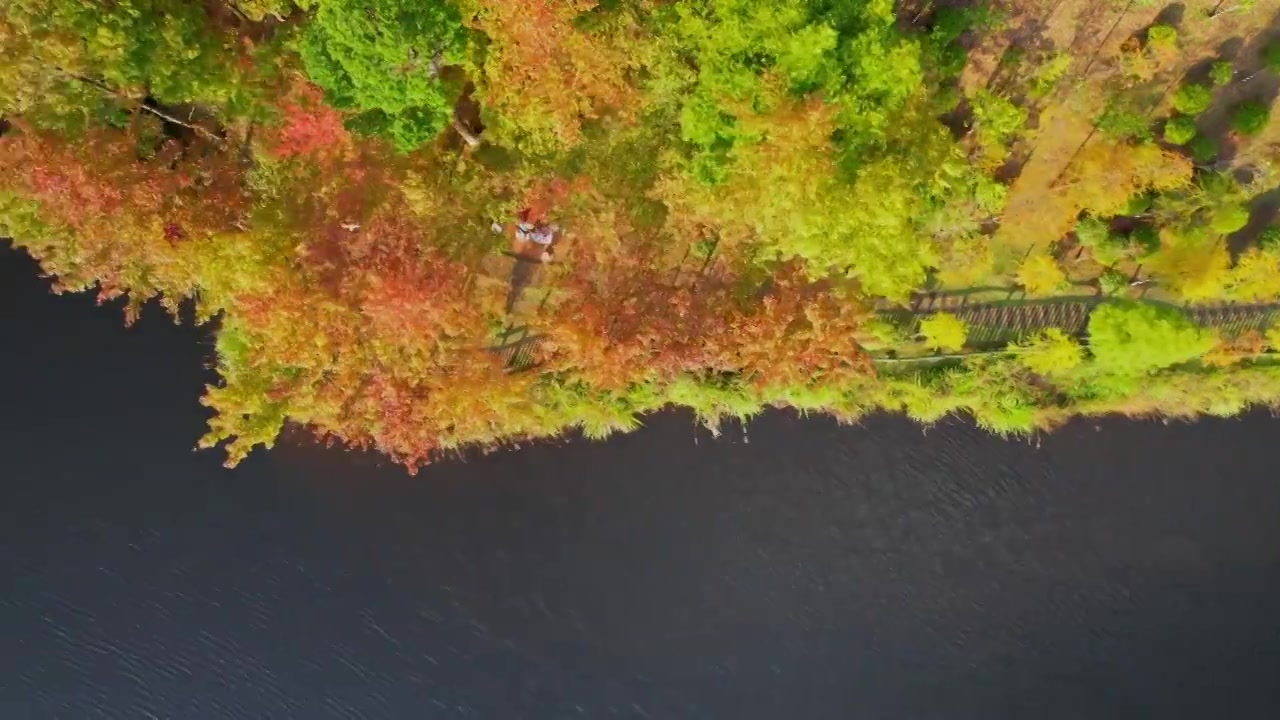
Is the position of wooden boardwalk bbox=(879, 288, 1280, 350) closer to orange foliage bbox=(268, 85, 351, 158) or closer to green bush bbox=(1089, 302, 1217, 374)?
green bush bbox=(1089, 302, 1217, 374)

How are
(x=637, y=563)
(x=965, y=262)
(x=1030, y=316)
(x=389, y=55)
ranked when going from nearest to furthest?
(x=389, y=55)
(x=965, y=262)
(x=1030, y=316)
(x=637, y=563)

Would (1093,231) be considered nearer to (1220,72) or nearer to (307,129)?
(1220,72)

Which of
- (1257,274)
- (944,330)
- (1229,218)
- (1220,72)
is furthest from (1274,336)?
(944,330)

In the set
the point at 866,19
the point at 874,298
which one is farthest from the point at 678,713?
the point at 866,19

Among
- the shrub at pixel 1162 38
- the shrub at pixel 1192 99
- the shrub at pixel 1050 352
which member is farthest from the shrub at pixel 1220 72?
the shrub at pixel 1050 352

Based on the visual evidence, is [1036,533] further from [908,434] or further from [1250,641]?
[1250,641]

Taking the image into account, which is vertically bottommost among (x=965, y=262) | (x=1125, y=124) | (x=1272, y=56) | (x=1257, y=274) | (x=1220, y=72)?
(x=965, y=262)
